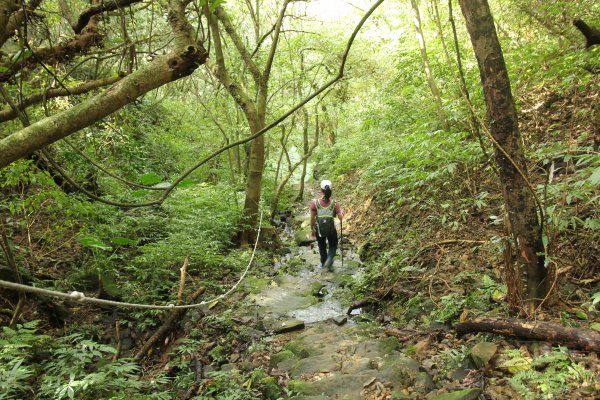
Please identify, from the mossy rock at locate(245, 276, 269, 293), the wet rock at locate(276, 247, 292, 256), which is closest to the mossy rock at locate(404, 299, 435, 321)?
the mossy rock at locate(245, 276, 269, 293)

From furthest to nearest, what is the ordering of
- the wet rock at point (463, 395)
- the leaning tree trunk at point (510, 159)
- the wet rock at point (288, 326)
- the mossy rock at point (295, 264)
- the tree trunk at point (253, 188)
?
the tree trunk at point (253, 188)
the mossy rock at point (295, 264)
the wet rock at point (288, 326)
the leaning tree trunk at point (510, 159)
the wet rock at point (463, 395)

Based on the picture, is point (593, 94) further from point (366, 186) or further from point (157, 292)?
point (157, 292)

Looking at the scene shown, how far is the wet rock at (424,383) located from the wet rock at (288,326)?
87.5 inches

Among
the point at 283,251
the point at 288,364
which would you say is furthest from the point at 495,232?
the point at 283,251

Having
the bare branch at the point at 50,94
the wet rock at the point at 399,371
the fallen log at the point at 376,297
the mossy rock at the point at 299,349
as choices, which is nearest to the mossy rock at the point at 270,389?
the mossy rock at the point at 299,349

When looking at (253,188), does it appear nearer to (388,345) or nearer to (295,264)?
(295,264)

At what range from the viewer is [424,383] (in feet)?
10.3

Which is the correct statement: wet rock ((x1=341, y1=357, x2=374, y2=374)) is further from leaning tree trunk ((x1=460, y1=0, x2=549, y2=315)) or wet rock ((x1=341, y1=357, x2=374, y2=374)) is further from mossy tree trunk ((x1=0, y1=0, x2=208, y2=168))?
mossy tree trunk ((x1=0, y1=0, x2=208, y2=168))

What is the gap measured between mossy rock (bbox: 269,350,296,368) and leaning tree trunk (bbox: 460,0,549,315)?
95.5 inches

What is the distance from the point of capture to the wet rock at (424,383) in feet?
10.1

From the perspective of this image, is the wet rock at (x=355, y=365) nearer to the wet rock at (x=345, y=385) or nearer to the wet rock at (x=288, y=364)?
the wet rock at (x=345, y=385)

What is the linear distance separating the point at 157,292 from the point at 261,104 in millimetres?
4843

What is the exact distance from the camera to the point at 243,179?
13023 millimetres

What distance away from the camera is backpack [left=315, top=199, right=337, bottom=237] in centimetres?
738
